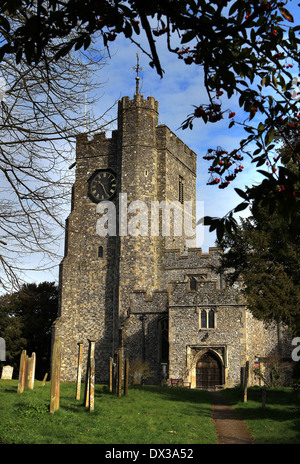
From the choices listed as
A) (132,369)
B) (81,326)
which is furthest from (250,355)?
(81,326)

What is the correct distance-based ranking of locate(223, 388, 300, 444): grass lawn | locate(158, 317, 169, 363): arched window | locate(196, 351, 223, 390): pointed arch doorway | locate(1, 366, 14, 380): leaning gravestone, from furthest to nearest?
locate(158, 317, 169, 363): arched window < locate(1, 366, 14, 380): leaning gravestone < locate(196, 351, 223, 390): pointed arch doorway < locate(223, 388, 300, 444): grass lawn

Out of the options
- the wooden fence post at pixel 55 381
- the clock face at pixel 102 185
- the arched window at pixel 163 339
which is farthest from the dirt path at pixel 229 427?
the clock face at pixel 102 185

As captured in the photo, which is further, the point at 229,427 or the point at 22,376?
the point at 22,376

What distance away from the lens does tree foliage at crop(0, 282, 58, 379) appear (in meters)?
38.5

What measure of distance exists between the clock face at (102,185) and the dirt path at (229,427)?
64.4ft

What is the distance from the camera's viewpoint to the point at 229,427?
1304 centimetres

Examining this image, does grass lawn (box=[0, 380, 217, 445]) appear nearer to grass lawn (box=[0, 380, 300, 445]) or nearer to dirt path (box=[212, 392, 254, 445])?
grass lawn (box=[0, 380, 300, 445])

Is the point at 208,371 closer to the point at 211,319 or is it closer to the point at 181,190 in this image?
the point at 211,319

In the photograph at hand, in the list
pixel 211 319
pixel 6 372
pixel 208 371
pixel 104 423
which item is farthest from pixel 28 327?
pixel 104 423

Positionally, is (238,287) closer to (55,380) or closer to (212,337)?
(212,337)

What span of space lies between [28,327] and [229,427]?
2879cm

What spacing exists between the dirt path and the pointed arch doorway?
9460 mm

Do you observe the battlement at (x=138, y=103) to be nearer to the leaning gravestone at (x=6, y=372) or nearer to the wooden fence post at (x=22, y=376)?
the leaning gravestone at (x=6, y=372)

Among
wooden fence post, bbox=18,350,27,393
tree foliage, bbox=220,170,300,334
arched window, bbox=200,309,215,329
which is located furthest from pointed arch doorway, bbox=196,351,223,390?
wooden fence post, bbox=18,350,27,393
